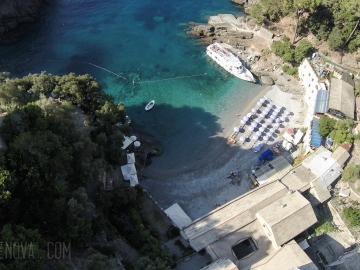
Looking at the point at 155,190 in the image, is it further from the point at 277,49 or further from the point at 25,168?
the point at 277,49

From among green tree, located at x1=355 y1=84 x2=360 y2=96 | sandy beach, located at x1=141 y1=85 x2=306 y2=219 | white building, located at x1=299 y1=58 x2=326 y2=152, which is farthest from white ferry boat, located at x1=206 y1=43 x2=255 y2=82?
green tree, located at x1=355 y1=84 x2=360 y2=96

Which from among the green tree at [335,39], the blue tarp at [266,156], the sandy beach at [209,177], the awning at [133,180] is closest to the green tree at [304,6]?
the green tree at [335,39]

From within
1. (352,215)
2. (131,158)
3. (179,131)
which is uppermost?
(131,158)

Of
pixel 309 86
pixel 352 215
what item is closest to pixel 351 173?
pixel 352 215

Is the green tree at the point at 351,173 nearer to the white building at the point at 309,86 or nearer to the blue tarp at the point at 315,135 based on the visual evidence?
the blue tarp at the point at 315,135

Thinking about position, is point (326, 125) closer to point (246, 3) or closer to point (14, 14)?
point (246, 3)

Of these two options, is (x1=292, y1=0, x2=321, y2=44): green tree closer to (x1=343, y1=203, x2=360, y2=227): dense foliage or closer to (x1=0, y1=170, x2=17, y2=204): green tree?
(x1=343, y1=203, x2=360, y2=227): dense foliage

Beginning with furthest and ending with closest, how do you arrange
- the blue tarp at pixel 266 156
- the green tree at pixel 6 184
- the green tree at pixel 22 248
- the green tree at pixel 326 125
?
the blue tarp at pixel 266 156 < the green tree at pixel 326 125 < the green tree at pixel 6 184 < the green tree at pixel 22 248
